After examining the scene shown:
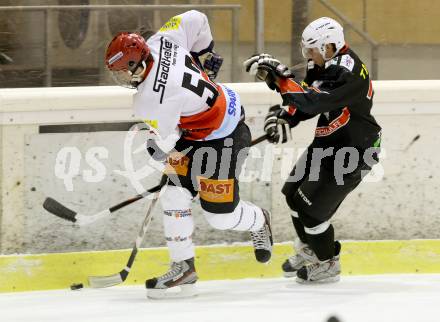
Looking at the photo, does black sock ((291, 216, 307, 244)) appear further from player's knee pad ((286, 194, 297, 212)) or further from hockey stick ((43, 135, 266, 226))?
hockey stick ((43, 135, 266, 226))

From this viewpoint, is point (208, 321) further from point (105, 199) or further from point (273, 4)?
point (273, 4)

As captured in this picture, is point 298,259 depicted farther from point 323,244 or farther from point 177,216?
point 177,216

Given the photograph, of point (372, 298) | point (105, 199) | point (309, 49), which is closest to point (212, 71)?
point (309, 49)

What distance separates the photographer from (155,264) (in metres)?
5.84

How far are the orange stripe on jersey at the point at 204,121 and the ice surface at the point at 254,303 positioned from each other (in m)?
0.81

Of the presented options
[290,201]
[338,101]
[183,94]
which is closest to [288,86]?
[338,101]

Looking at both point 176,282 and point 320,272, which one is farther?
point 320,272

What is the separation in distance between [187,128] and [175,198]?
343mm

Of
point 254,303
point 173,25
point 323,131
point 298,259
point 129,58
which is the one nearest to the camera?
point 129,58

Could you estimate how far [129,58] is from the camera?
15.8 ft

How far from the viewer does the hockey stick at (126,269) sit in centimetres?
545

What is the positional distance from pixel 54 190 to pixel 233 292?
1.16 metres

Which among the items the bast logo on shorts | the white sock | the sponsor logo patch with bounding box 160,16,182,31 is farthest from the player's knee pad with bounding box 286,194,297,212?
the sponsor logo patch with bounding box 160,16,182,31

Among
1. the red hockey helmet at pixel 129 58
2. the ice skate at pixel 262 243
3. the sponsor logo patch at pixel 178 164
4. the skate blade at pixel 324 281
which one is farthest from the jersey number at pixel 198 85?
the skate blade at pixel 324 281
